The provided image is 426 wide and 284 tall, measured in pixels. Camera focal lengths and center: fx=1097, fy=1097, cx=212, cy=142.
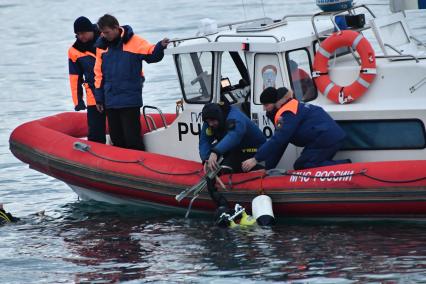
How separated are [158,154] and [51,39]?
16.2 m

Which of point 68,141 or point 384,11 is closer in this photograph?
point 68,141

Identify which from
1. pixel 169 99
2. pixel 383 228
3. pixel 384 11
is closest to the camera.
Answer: pixel 383 228

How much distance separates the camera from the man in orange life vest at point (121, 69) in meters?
11.0

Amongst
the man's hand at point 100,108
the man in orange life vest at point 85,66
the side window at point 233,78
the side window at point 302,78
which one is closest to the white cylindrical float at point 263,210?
the side window at point 302,78

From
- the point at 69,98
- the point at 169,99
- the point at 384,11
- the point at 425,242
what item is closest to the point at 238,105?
the point at 425,242

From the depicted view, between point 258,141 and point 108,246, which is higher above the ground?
point 258,141

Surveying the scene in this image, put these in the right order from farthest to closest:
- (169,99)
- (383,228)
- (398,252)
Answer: (169,99) → (383,228) → (398,252)

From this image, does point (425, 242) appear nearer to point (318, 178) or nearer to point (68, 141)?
point (318, 178)

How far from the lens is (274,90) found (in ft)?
33.1

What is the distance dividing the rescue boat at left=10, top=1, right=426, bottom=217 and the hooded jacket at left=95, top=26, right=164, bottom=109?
38 cm

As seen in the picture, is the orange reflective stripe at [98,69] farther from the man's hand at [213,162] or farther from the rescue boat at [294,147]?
the man's hand at [213,162]

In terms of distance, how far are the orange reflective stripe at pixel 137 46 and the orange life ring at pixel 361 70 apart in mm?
1744

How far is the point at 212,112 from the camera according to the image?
10.3 metres

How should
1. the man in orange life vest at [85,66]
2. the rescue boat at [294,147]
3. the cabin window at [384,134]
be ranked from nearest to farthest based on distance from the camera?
the rescue boat at [294,147]
the cabin window at [384,134]
the man in orange life vest at [85,66]
